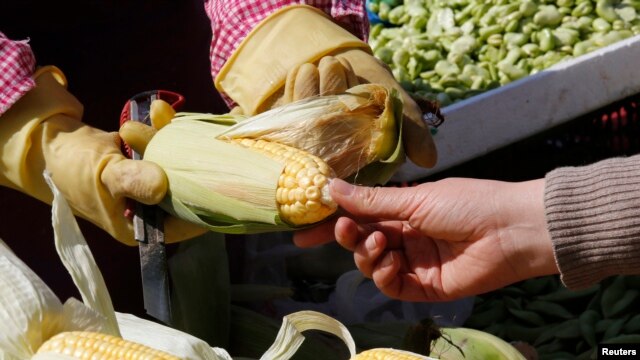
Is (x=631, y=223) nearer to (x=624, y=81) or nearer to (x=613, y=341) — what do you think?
(x=613, y=341)

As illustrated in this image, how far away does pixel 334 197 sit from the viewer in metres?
1.77

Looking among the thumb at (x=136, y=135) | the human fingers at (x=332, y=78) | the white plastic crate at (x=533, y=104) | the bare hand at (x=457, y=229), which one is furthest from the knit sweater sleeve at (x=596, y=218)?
the white plastic crate at (x=533, y=104)

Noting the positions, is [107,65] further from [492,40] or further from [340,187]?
[492,40]

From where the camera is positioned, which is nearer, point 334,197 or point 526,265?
point 334,197

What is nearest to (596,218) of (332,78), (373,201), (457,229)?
(457,229)

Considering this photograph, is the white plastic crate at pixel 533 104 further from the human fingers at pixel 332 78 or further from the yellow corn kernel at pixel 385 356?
the yellow corn kernel at pixel 385 356

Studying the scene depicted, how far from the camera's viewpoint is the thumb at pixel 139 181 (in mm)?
1959

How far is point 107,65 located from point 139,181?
2.53 ft

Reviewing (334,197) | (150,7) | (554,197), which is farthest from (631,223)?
(150,7)

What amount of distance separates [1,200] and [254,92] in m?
0.80

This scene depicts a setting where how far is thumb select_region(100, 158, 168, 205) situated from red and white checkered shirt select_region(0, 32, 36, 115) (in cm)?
35

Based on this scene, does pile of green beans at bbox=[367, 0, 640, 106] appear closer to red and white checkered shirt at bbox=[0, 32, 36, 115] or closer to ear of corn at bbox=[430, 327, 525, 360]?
ear of corn at bbox=[430, 327, 525, 360]

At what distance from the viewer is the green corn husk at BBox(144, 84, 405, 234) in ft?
6.29

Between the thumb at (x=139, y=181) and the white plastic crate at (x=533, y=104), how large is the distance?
1332mm
